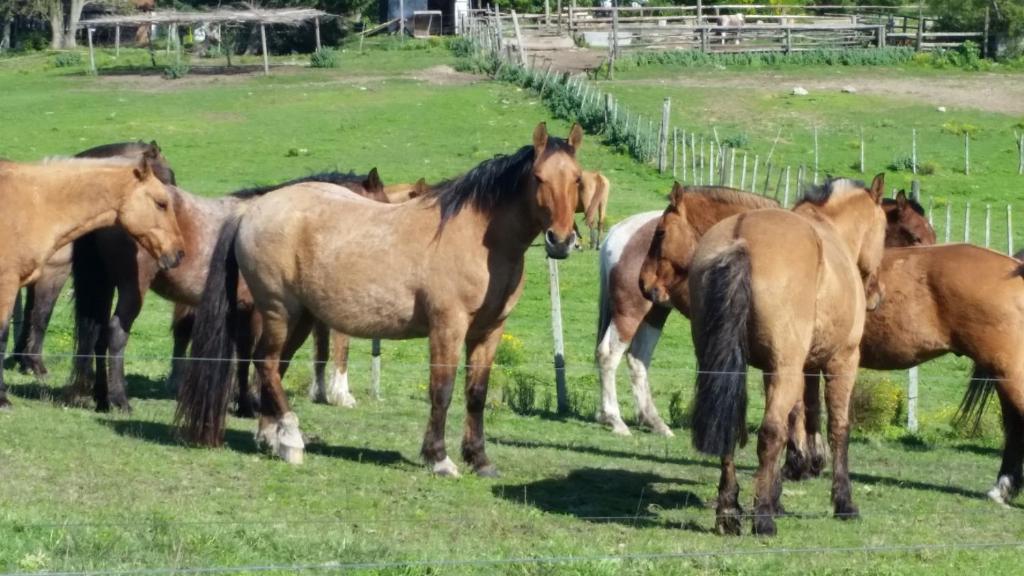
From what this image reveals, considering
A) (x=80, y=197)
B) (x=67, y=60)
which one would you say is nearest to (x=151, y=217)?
(x=80, y=197)

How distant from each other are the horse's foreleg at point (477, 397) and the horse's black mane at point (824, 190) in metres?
2.44

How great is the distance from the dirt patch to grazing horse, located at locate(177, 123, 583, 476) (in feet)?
130

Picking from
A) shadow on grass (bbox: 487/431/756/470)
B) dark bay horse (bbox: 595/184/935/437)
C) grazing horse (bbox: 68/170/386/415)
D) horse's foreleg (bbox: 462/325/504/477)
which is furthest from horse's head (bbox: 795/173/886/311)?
grazing horse (bbox: 68/170/386/415)

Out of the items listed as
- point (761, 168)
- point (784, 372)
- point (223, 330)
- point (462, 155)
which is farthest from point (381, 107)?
point (784, 372)

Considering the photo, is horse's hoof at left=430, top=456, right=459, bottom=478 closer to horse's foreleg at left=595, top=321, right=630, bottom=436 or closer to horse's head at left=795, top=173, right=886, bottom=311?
horse's head at left=795, top=173, right=886, bottom=311

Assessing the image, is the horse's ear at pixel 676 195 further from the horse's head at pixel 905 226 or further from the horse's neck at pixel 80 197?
the horse's neck at pixel 80 197

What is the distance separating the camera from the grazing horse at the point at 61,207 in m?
11.6

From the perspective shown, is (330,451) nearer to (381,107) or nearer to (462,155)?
Answer: (462,155)

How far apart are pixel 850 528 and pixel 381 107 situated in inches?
1509

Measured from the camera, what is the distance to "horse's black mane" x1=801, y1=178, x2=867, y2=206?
10688 mm

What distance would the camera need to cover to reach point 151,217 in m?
12.0

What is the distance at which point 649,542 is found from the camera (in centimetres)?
862

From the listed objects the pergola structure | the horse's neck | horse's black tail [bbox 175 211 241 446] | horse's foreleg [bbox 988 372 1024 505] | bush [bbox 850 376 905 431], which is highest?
the pergola structure

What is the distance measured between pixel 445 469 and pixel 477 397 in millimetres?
634
